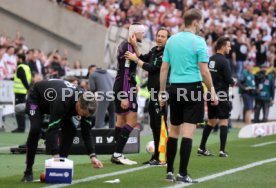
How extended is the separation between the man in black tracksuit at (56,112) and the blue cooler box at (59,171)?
0.50 ft

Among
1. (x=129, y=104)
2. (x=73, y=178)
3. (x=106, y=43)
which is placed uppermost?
(x=106, y=43)

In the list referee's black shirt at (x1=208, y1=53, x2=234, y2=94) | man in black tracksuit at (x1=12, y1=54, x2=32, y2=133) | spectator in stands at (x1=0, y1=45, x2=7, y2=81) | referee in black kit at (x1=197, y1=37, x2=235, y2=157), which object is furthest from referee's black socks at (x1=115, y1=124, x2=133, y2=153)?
spectator in stands at (x1=0, y1=45, x2=7, y2=81)

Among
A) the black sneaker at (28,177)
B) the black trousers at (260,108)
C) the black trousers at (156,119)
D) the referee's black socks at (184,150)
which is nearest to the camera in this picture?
the referee's black socks at (184,150)

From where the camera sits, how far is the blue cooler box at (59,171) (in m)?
11.3

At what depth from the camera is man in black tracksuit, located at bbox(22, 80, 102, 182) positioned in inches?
442

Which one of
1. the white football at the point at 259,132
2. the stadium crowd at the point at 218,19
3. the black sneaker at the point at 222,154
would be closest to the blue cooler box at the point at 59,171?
the black sneaker at the point at 222,154

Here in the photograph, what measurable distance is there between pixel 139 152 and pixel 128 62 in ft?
10.1

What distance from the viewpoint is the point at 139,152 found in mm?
16875

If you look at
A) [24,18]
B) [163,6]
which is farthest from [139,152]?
[163,6]

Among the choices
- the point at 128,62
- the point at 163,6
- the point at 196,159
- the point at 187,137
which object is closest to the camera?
the point at 187,137

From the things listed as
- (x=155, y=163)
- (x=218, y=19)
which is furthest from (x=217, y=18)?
(x=155, y=163)

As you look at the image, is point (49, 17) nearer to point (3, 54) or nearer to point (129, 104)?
point (3, 54)

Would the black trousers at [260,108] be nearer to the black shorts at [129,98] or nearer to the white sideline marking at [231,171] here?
the white sideline marking at [231,171]

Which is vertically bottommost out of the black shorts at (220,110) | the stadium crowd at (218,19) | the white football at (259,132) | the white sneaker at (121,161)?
the white sneaker at (121,161)
